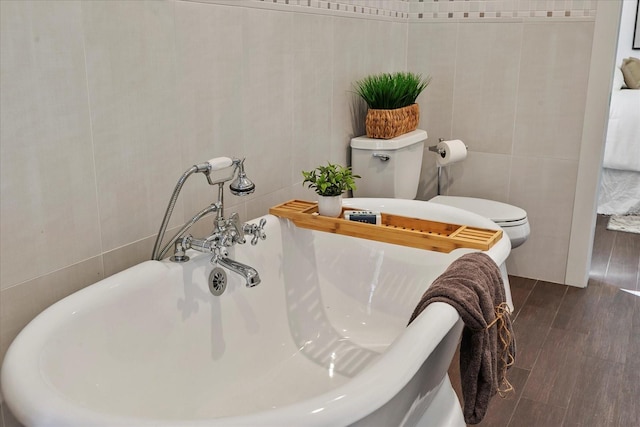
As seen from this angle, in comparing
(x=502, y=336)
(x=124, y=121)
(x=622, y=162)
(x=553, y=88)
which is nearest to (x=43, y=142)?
(x=124, y=121)

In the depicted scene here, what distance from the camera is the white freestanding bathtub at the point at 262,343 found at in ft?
3.95

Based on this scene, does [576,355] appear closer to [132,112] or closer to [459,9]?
[459,9]

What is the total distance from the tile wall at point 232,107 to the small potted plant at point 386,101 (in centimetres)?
9

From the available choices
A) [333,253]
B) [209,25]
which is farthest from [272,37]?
[333,253]

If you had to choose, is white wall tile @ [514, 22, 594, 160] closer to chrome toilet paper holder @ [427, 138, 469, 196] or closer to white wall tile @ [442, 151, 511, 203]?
white wall tile @ [442, 151, 511, 203]

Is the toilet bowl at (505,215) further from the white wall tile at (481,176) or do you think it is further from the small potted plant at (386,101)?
the small potted plant at (386,101)

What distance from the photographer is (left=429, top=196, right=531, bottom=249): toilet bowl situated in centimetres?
303

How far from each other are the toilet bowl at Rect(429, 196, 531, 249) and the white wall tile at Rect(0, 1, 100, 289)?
195 centimetres

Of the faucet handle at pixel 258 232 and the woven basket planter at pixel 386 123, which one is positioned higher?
the woven basket planter at pixel 386 123

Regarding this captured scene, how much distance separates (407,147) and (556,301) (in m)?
1.09

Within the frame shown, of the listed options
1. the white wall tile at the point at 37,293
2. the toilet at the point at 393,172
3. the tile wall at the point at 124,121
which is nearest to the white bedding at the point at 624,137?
the toilet at the point at 393,172

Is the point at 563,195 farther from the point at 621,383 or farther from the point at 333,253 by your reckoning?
the point at 333,253

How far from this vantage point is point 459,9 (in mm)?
3420

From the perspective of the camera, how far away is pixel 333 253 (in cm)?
244
